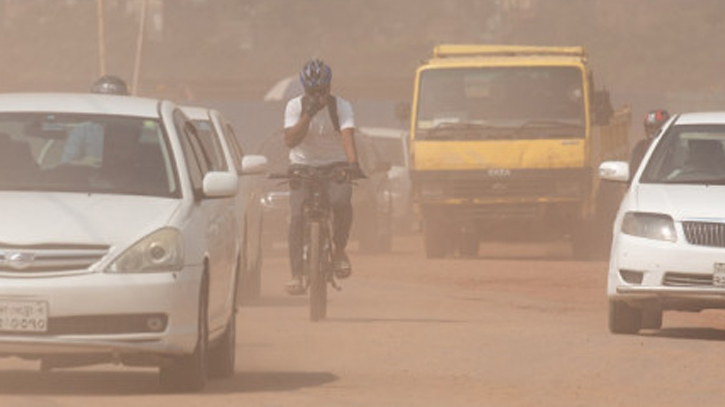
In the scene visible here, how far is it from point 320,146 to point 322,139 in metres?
0.06

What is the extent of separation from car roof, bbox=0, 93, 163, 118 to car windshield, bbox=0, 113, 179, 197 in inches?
1.7

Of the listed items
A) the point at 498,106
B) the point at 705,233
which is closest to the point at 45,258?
the point at 705,233

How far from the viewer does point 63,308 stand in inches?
485

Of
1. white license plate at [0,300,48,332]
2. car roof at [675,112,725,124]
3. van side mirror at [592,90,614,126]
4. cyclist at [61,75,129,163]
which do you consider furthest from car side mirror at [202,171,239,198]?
van side mirror at [592,90,614,126]

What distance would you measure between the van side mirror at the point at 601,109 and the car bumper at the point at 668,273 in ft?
46.5

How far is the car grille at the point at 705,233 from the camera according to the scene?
17484 mm

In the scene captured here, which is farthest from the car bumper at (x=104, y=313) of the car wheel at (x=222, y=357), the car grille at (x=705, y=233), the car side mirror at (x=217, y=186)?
the car grille at (x=705, y=233)

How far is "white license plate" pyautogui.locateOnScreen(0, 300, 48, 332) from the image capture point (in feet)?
40.3

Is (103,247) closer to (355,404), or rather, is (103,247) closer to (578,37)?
(355,404)

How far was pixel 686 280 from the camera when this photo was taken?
17516 mm

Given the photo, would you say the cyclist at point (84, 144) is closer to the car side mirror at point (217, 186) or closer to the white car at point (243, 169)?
the car side mirror at point (217, 186)

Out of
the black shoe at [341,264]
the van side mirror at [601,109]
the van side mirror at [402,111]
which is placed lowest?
the van side mirror at [402,111]

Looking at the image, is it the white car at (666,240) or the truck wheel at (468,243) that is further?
the truck wheel at (468,243)

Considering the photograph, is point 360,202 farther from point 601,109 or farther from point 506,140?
point 601,109
